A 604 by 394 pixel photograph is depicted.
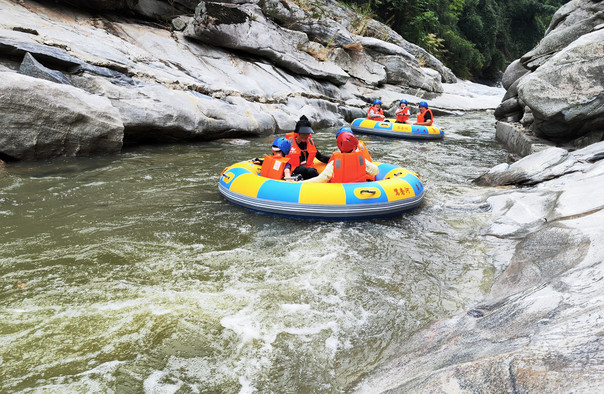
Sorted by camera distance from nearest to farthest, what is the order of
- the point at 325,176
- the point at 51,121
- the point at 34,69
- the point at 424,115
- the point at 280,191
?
the point at 280,191 < the point at 325,176 < the point at 51,121 < the point at 34,69 < the point at 424,115

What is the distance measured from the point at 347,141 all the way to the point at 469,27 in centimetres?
3282

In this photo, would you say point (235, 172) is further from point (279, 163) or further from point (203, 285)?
point (203, 285)

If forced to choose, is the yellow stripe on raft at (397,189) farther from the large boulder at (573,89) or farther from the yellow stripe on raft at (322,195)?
the large boulder at (573,89)

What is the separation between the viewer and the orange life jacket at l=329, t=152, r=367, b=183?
5.82 m

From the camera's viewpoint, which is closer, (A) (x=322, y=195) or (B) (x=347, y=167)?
(A) (x=322, y=195)

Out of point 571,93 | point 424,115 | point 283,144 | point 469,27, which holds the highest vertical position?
point 469,27

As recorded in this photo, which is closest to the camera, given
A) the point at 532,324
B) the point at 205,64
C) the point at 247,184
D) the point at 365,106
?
the point at 532,324

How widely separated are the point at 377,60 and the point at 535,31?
26817mm

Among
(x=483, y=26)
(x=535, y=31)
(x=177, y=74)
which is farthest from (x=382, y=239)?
(x=535, y=31)

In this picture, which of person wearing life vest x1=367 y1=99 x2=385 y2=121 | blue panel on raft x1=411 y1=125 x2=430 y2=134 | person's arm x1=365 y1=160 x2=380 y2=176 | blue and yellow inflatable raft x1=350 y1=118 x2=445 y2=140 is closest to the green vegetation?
person wearing life vest x1=367 y1=99 x2=385 y2=121

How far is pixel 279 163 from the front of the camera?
6.12m

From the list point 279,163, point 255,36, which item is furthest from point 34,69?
point 255,36

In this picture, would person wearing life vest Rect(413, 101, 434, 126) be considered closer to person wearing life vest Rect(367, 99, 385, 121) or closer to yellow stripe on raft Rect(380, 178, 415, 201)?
person wearing life vest Rect(367, 99, 385, 121)

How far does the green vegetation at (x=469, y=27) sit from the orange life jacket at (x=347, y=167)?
1854cm
